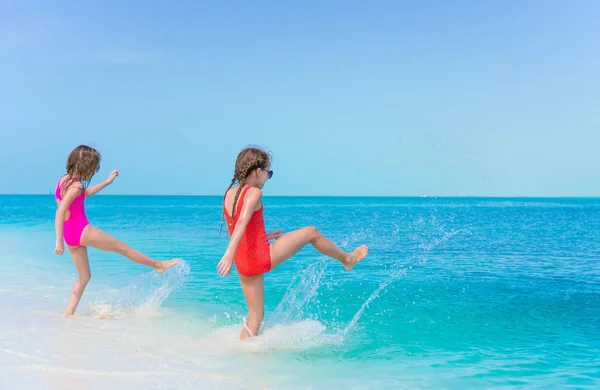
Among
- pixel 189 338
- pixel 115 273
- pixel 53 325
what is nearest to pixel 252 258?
pixel 189 338

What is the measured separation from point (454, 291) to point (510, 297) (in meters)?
0.93

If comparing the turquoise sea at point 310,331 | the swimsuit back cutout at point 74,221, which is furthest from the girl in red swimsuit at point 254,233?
the swimsuit back cutout at point 74,221

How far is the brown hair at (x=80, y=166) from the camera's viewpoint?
6.61 metres

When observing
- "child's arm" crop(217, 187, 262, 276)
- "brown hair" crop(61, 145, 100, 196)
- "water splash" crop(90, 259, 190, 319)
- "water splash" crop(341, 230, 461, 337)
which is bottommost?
"water splash" crop(90, 259, 190, 319)

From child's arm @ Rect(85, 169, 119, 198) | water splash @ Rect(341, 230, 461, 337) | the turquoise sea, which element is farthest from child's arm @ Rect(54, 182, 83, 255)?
water splash @ Rect(341, 230, 461, 337)

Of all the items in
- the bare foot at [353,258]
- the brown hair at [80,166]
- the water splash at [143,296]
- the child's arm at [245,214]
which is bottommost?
the water splash at [143,296]

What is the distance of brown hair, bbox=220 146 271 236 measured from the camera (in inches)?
216

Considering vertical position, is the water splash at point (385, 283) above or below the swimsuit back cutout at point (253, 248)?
below

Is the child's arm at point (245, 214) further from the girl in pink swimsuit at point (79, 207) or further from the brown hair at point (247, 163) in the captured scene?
the girl in pink swimsuit at point (79, 207)

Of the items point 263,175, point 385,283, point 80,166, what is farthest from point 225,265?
point 385,283

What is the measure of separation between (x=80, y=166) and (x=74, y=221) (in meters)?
0.65

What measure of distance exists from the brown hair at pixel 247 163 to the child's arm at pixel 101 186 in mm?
2209

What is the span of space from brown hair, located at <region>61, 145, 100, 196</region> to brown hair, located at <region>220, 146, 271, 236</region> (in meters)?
2.09

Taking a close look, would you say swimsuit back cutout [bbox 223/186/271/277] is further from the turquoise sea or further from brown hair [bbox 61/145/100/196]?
brown hair [bbox 61/145/100/196]
